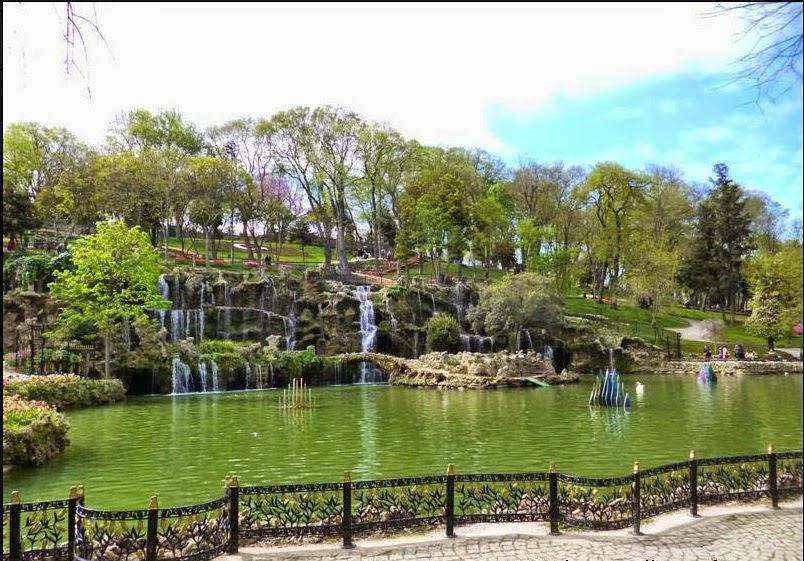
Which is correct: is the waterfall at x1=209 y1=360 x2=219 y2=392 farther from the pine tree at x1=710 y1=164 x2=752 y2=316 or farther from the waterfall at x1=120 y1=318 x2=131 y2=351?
the pine tree at x1=710 y1=164 x2=752 y2=316

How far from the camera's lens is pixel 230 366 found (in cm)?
3588

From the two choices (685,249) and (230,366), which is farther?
(685,249)

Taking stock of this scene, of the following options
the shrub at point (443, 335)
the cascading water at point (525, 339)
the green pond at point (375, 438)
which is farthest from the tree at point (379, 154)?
the green pond at point (375, 438)

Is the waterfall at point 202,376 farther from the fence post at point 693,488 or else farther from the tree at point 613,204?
the tree at point 613,204

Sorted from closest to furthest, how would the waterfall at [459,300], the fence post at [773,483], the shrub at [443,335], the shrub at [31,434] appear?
the fence post at [773,483] → the shrub at [31,434] → the shrub at [443,335] → the waterfall at [459,300]

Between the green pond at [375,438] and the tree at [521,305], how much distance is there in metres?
14.7

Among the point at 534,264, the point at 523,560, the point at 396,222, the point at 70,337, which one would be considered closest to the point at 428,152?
the point at 396,222

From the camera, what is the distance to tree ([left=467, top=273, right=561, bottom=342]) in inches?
1754

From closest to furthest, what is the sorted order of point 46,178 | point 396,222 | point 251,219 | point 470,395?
point 470,395 → point 46,178 → point 251,219 → point 396,222

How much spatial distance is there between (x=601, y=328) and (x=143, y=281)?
39.2 meters

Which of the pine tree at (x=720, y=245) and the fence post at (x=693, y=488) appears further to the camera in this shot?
the pine tree at (x=720, y=245)

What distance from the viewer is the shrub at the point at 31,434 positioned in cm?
1430

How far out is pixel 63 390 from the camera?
25047 mm

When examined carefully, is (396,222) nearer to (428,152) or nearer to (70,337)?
(428,152)
